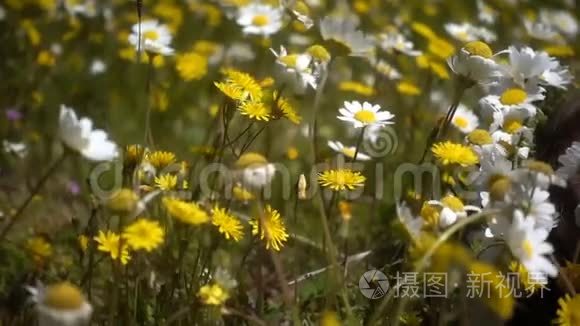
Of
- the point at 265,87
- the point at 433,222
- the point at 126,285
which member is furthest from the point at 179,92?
the point at 433,222

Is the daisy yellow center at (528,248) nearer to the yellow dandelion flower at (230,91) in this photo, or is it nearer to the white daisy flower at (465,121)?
the yellow dandelion flower at (230,91)

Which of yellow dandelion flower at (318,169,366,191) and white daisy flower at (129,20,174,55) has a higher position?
white daisy flower at (129,20,174,55)

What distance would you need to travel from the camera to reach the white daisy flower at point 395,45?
1.79 meters

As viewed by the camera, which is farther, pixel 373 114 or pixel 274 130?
pixel 274 130

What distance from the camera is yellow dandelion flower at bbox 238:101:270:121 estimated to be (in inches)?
46.1

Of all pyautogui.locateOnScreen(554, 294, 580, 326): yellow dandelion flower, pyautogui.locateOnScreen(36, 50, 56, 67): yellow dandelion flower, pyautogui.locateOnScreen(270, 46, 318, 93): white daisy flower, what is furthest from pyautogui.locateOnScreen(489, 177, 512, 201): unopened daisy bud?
pyautogui.locateOnScreen(36, 50, 56, 67): yellow dandelion flower

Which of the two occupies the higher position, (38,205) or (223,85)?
(223,85)

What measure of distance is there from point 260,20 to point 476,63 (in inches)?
29.5

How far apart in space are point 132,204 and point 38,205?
2.47 feet

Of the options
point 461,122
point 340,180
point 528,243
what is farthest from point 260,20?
point 528,243

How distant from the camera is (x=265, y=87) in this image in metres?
1.39

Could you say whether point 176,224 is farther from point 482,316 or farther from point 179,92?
point 179,92

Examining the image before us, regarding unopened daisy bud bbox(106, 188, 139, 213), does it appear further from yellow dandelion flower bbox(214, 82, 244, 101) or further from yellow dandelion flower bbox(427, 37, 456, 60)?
Answer: yellow dandelion flower bbox(427, 37, 456, 60)

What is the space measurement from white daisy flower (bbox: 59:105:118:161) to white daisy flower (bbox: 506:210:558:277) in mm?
448
